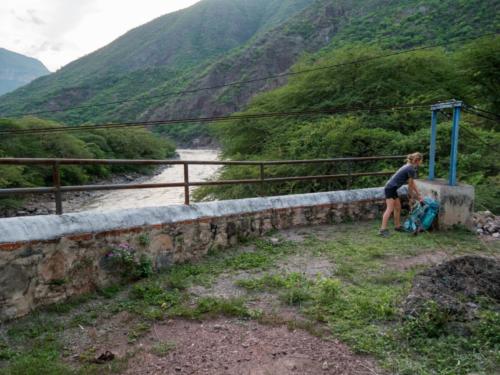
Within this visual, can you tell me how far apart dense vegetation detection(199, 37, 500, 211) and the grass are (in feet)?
18.1

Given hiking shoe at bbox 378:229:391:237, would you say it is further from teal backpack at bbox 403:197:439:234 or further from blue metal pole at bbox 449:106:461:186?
blue metal pole at bbox 449:106:461:186

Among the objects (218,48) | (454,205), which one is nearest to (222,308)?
(454,205)

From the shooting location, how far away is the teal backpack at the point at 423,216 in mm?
6812

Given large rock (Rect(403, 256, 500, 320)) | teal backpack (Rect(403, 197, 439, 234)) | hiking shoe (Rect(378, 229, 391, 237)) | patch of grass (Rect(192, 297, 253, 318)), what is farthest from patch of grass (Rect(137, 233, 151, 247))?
teal backpack (Rect(403, 197, 439, 234))

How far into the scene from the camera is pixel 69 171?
2383 cm

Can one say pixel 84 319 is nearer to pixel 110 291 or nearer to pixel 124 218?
pixel 110 291

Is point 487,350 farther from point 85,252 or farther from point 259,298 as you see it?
point 85,252

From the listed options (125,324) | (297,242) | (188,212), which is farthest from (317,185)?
(125,324)

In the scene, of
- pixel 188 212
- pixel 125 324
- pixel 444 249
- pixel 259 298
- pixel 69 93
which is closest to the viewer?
pixel 125 324

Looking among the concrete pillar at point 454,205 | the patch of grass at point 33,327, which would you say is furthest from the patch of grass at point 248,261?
the concrete pillar at point 454,205

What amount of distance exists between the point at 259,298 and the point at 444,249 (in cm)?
328

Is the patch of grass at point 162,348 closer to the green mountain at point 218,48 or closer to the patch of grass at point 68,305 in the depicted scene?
the patch of grass at point 68,305

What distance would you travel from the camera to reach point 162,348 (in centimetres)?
326

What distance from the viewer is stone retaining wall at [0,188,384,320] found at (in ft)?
12.2
